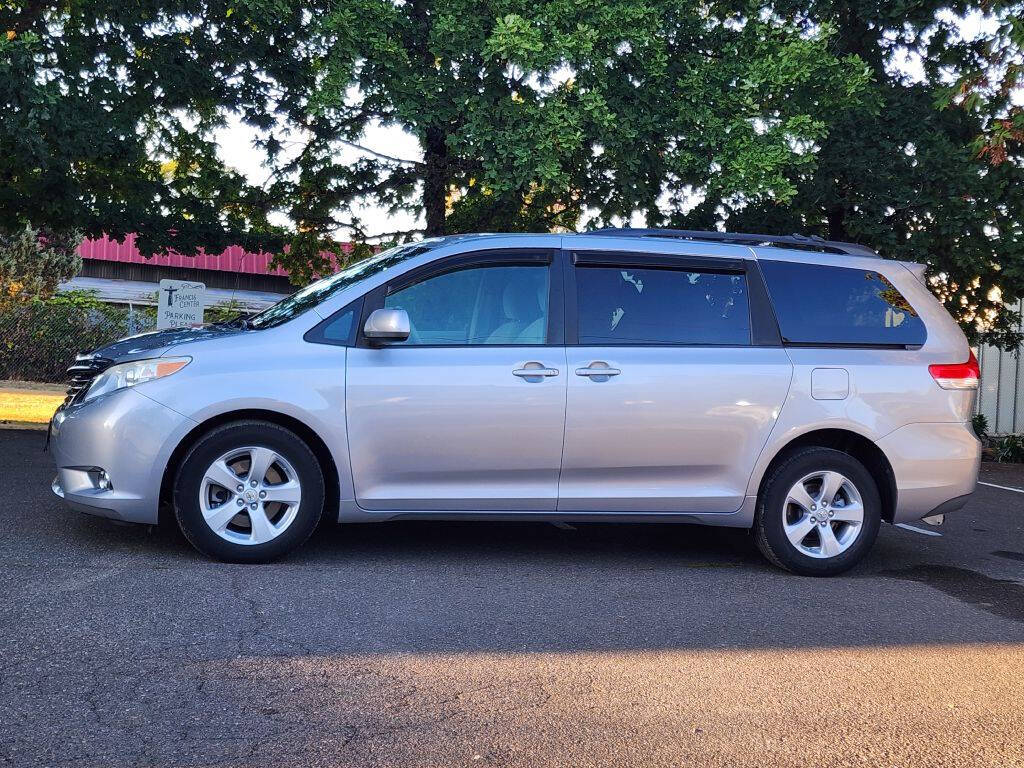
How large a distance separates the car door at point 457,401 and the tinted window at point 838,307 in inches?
54.3

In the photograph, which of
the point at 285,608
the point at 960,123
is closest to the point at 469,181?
the point at 960,123

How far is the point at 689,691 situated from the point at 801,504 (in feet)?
8.37

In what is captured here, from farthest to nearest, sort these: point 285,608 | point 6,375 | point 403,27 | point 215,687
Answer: point 6,375 → point 403,27 → point 285,608 → point 215,687

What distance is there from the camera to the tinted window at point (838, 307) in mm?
6809

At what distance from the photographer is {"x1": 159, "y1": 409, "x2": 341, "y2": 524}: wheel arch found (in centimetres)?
620

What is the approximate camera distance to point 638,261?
6750mm

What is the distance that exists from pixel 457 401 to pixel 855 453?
2.50m

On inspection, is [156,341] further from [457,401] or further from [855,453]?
[855,453]

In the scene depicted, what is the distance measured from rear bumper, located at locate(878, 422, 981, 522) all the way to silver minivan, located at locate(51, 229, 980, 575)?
0.04 ft

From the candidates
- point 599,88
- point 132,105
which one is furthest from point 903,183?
point 132,105

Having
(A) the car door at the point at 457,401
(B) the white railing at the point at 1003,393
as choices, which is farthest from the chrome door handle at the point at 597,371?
(B) the white railing at the point at 1003,393

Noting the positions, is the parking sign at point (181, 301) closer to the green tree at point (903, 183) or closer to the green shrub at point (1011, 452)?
the green tree at point (903, 183)

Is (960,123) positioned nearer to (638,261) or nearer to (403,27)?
(403,27)

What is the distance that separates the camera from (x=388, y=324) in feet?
20.1
